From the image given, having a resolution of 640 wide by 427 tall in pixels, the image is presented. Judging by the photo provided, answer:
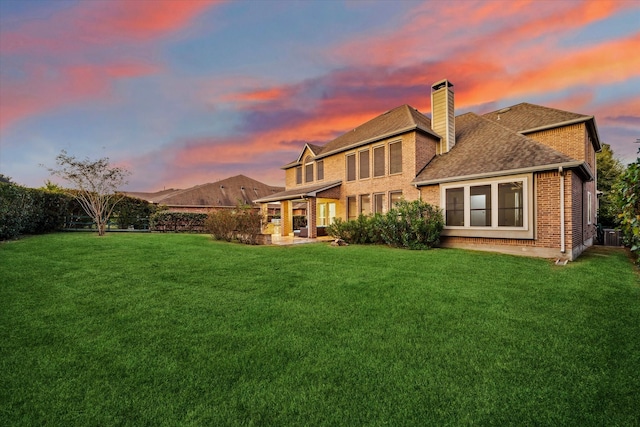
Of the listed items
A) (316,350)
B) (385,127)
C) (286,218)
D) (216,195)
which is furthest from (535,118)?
(216,195)

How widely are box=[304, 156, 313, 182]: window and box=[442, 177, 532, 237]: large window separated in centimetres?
1132

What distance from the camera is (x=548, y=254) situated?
9797 millimetres

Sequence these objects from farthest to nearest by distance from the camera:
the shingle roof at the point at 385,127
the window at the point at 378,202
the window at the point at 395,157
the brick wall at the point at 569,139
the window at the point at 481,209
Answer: the window at the point at 378,202, the window at the point at 395,157, the shingle roof at the point at 385,127, the brick wall at the point at 569,139, the window at the point at 481,209

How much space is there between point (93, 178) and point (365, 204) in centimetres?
1734

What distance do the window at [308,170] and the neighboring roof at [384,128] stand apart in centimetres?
94

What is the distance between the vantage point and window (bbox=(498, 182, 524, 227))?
35.4ft

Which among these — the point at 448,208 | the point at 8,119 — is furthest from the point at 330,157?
the point at 8,119

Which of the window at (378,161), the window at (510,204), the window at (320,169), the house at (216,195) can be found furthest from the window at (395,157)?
the house at (216,195)

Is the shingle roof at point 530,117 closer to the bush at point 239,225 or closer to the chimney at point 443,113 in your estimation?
the chimney at point 443,113

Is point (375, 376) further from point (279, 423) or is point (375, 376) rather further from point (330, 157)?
point (330, 157)

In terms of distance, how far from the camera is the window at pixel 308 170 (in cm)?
2164

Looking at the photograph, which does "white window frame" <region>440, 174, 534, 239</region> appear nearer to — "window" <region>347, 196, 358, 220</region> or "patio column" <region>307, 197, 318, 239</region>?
"window" <region>347, 196, 358, 220</region>

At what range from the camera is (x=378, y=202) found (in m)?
16.5

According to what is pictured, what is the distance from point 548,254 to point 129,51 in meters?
19.9
